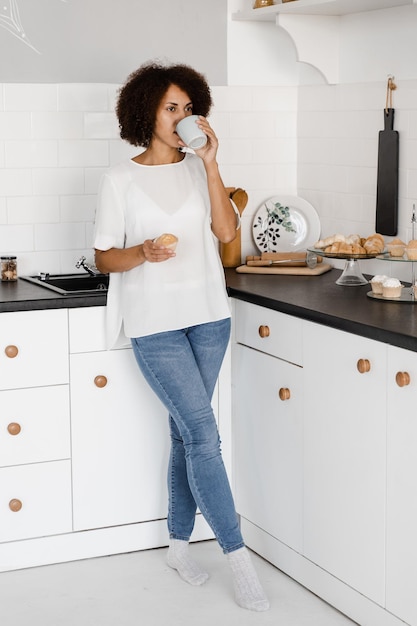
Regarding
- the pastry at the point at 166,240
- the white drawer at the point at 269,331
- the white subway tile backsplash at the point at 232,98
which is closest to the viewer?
the pastry at the point at 166,240

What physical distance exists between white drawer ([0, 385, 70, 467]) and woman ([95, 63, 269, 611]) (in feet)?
1.23

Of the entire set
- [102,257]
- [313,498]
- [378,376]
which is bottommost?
[313,498]

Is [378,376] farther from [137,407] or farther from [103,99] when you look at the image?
[103,99]

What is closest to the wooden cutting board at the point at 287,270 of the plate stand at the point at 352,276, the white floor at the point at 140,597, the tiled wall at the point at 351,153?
the tiled wall at the point at 351,153

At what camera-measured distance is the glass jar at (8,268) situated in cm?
374

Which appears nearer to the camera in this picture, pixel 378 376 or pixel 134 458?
pixel 378 376

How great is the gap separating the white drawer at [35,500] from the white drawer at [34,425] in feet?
0.12

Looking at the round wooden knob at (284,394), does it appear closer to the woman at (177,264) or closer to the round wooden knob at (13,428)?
the woman at (177,264)

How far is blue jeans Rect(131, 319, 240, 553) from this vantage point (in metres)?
3.13

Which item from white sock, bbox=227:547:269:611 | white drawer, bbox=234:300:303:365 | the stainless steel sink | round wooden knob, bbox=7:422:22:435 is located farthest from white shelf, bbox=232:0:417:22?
white sock, bbox=227:547:269:611

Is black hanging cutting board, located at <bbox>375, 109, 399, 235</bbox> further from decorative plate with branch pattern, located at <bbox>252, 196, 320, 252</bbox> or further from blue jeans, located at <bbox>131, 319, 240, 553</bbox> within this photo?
blue jeans, located at <bbox>131, 319, 240, 553</bbox>

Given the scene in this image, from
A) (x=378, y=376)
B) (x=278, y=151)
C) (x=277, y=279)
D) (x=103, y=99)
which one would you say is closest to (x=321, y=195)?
(x=278, y=151)

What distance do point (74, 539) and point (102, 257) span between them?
102cm

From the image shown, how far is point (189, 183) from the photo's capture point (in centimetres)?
315
